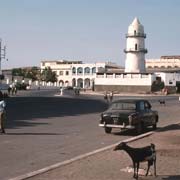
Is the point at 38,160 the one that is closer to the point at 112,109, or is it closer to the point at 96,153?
the point at 96,153

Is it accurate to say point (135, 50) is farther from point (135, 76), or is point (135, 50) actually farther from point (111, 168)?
point (111, 168)

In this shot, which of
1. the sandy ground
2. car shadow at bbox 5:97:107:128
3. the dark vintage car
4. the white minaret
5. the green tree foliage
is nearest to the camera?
the sandy ground

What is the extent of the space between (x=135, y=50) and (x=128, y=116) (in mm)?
103492

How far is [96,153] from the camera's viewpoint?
14.5m

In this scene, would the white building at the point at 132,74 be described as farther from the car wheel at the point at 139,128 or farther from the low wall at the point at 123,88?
the car wheel at the point at 139,128

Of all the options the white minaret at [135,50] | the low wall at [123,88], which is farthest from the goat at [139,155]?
the white minaret at [135,50]

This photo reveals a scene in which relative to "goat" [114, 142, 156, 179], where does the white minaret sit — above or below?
above

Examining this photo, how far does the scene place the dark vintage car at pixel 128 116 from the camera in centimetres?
2133

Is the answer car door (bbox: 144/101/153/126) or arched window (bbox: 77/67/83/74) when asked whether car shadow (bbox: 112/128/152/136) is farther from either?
arched window (bbox: 77/67/83/74)

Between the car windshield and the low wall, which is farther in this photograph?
the low wall

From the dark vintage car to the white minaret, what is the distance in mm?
101563

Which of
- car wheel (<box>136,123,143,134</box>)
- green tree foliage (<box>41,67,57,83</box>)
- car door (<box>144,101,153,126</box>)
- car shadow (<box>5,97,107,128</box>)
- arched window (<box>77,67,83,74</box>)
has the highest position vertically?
arched window (<box>77,67,83,74</box>)

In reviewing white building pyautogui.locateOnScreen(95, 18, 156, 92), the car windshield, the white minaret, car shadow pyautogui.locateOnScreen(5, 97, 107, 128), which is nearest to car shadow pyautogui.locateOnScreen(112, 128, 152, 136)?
the car windshield

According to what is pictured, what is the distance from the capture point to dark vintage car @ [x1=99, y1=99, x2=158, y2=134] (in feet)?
70.0
